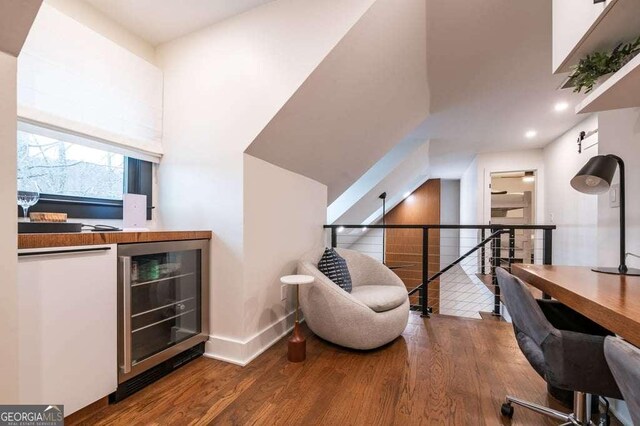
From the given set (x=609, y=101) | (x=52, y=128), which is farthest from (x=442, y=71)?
(x=52, y=128)

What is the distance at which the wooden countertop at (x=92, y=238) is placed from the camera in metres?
1.14

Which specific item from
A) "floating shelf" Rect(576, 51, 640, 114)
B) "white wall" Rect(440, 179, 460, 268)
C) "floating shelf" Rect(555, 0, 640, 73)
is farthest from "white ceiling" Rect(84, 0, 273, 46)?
"white wall" Rect(440, 179, 460, 268)

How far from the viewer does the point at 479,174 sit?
487cm

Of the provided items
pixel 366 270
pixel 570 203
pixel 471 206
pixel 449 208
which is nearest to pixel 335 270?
pixel 366 270

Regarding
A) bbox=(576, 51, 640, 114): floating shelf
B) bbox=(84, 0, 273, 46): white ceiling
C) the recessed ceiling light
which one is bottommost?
bbox=(576, 51, 640, 114): floating shelf

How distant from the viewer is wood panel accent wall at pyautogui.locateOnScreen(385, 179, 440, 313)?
6.05 metres

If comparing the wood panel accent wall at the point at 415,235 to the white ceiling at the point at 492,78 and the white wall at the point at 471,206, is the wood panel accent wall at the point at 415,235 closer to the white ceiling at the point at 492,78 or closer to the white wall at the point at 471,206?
the white wall at the point at 471,206

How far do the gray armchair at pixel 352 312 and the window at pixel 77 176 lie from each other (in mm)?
1481

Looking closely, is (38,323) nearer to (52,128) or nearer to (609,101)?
(52,128)

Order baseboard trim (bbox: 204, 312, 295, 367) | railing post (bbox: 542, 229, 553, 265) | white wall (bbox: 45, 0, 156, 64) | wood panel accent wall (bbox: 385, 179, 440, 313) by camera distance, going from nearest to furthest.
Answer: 1. white wall (bbox: 45, 0, 156, 64)
2. baseboard trim (bbox: 204, 312, 295, 367)
3. railing post (bbox: 542, 229, 553, 265)
4. wood panel accent wall (bbox: 385, 179, 440, 313)

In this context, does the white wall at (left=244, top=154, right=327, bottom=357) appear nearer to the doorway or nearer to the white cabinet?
the white cabinet

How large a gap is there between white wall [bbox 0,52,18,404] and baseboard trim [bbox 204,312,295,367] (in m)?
1.12

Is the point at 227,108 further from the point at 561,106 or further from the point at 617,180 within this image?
the point at 561,106

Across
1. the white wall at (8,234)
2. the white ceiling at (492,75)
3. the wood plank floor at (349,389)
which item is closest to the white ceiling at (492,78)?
the white ceiling at (492,75)
